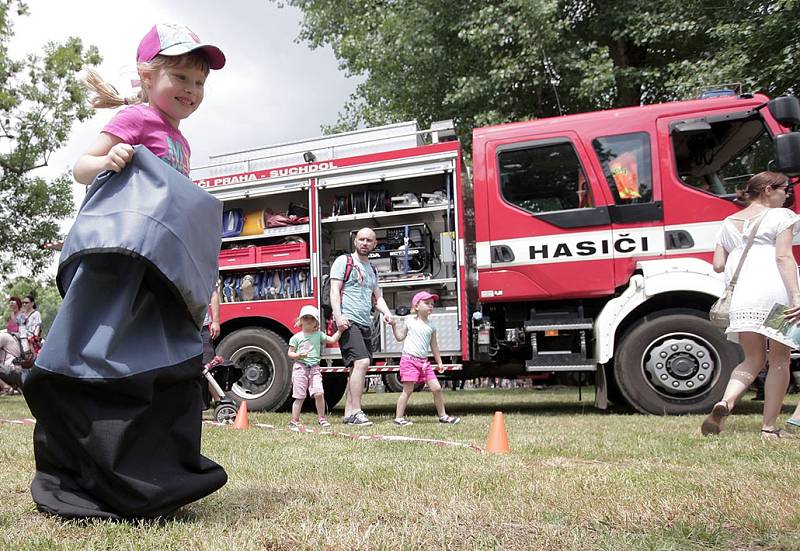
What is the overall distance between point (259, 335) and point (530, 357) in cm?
317

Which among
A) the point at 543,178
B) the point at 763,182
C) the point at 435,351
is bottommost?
the point at 435,351

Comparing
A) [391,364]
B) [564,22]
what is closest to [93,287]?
[391,364]

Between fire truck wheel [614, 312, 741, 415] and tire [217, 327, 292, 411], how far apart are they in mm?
3744

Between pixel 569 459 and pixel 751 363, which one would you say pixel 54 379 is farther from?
pixel 751 363

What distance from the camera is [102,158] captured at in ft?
7.75

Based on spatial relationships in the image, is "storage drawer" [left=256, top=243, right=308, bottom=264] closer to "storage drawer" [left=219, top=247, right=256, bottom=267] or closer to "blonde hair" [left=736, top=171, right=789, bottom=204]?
"storage drawer" [left=219, top=247, right=256, bottom=267]

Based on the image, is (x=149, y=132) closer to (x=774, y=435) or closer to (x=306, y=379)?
(x=774, y=435)

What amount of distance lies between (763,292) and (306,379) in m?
4.17

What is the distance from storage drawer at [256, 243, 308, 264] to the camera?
815 centimetres

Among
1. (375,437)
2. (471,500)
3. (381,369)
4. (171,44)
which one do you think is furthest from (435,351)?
(171,44)

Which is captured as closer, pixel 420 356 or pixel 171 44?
pixel 171 44

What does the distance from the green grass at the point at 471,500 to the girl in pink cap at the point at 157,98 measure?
4.14 feet

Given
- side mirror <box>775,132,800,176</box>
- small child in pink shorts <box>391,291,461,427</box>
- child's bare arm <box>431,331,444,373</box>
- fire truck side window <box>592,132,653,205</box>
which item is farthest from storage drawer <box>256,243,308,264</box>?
side mirror <box>775,132,800,176</box>

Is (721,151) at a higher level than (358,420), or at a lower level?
higher
